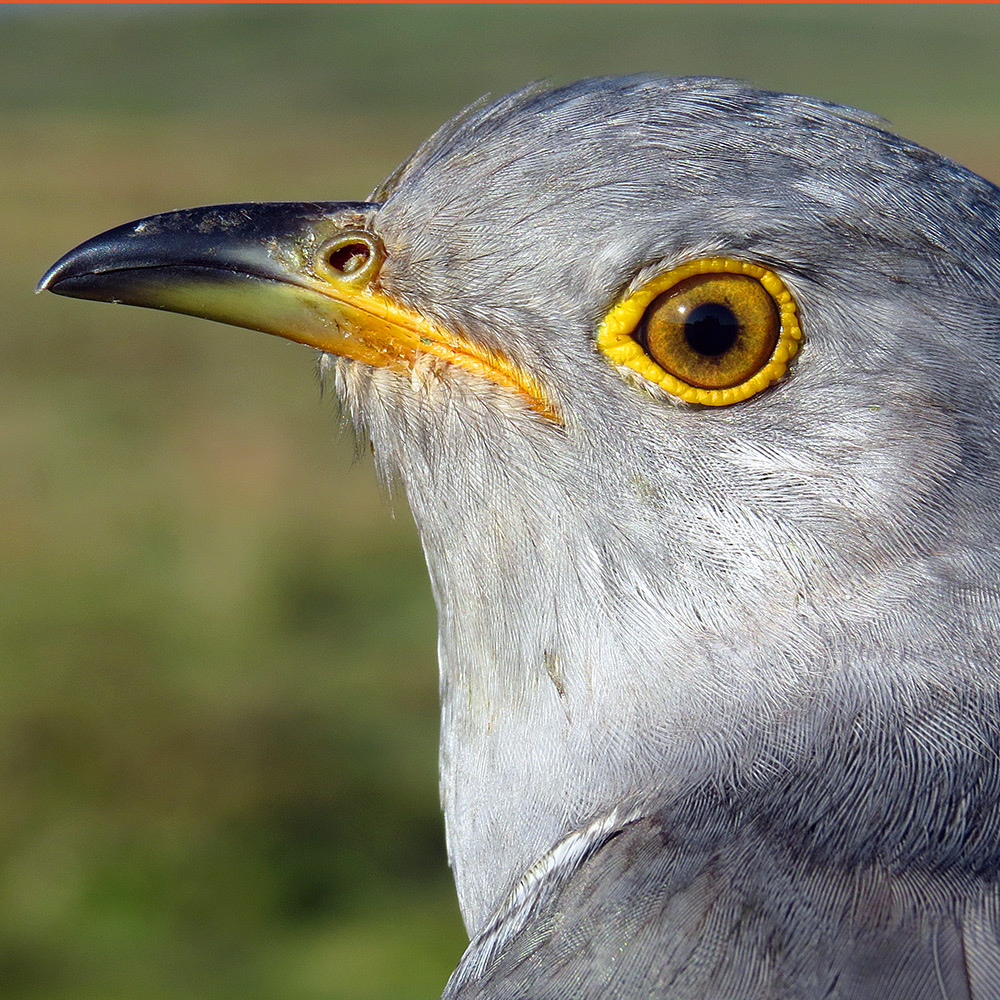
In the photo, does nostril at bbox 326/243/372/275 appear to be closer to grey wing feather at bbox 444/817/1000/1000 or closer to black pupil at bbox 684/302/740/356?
black pupil at bbox 684/302/740/356

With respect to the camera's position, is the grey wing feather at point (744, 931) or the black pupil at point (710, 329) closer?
the grey wing feather at point (744, 931)

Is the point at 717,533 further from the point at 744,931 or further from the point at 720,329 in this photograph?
the point at 744,931

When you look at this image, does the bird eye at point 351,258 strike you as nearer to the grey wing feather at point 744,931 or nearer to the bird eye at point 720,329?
the bird eye at point 720,329

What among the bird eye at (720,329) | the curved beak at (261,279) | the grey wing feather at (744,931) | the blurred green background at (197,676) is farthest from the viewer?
the blurred green background at (197,676)

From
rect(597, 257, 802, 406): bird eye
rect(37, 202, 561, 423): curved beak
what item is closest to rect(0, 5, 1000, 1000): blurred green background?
rect(37, 202, 561, 423): curved beak

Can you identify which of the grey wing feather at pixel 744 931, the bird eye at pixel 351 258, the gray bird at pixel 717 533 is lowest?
the grey wing feather at pixel 744 931

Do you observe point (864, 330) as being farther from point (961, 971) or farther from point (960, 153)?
point (960, 153)

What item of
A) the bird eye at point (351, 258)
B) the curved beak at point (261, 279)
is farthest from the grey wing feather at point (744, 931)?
the bird eye at point (351, 258)

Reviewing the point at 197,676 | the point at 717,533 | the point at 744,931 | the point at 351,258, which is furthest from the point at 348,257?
the point at 197,676
